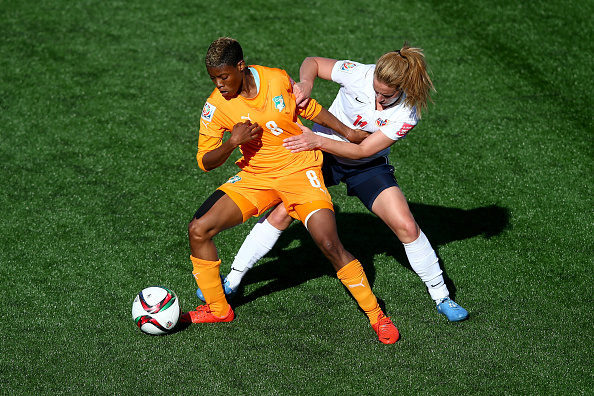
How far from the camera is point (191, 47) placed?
1042 centimetres

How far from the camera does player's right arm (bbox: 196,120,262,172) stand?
17.0ft

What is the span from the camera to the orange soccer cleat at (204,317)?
19.3 feet

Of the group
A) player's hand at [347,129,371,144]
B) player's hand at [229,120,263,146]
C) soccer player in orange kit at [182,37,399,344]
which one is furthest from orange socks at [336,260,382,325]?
player's hand at [229,120,263,146]

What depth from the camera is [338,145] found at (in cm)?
562

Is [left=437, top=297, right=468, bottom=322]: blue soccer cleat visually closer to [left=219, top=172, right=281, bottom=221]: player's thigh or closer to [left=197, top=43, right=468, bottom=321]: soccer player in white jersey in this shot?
[left=197, top=43, right=468, bottom=321]: soccer player in white jersey

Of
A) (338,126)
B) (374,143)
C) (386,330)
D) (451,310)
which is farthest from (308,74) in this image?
(451,310)

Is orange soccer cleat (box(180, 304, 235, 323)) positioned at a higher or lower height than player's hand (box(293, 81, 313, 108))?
lower

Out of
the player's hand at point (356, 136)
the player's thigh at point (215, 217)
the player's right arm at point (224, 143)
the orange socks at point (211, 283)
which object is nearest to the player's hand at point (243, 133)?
the player's right arm at point (224, 143)

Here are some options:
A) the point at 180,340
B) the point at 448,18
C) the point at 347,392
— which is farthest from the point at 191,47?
the point at 347,392

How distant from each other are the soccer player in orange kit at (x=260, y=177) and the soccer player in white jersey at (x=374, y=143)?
0.19 m

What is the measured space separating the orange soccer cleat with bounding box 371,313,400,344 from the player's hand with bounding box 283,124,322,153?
1.56 meters

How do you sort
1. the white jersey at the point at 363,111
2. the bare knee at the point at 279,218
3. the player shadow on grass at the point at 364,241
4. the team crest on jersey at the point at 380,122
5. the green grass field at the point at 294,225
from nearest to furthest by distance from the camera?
the green grass field at the point at 294,225 < the white jersey at the point at 363,111 < the team crest on jersey at the point at 380,122 < the bare knee at the point at 279,218 < the player shadow on grass at the point at 364,241

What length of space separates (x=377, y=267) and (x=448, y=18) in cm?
574

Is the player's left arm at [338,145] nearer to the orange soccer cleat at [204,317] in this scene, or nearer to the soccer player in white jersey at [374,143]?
the soccer player in white jersey at [374,143]
